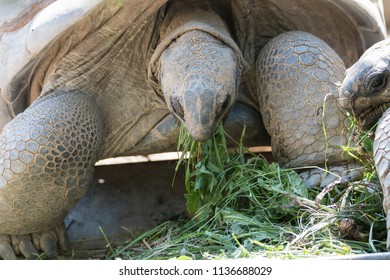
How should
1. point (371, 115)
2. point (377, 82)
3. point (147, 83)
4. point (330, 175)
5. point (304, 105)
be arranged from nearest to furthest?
point (377, 82)
point (371, 115)
point (330, 175)
point (304, 105)
point (147, 83)

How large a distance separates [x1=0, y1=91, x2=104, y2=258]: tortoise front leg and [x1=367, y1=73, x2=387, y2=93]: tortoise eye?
56.3 inches

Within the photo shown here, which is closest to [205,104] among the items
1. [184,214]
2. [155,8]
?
[155,8]

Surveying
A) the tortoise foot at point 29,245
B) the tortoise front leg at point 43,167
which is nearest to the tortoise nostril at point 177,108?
the tortoise front leg at point 43,167

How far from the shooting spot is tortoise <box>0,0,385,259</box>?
4.07m

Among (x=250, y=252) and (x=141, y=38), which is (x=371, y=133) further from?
(x=141, y=38)

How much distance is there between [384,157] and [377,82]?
14.2 inches

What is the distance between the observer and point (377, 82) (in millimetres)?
3387

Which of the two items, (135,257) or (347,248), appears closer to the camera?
(347,248)

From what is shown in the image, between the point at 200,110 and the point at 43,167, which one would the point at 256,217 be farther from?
the point at 43,167

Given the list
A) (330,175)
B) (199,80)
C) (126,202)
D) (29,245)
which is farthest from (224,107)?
(126,202)

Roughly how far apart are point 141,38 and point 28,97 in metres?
0.71

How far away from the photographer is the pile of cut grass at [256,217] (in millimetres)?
3379

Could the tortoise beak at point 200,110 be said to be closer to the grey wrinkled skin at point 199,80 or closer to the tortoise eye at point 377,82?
the grey wrinkled skin at point 199,80

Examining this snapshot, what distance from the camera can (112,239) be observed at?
4605mm
